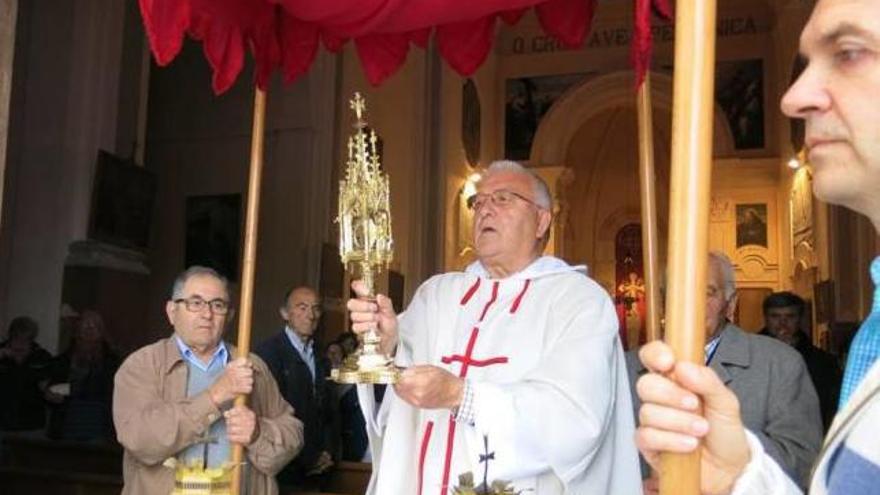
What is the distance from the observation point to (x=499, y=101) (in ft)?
62.1

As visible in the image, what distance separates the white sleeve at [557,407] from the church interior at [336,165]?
1713mm

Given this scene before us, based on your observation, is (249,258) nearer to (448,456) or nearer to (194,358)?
(194,358)

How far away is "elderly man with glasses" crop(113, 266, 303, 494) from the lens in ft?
11.1

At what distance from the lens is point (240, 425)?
3402 millimetres

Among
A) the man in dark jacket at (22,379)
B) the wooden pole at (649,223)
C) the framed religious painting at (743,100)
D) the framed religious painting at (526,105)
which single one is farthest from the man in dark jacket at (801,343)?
the framed religious painting at (526,105)

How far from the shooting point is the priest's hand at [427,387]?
8.40 ft

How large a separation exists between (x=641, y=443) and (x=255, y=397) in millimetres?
2738

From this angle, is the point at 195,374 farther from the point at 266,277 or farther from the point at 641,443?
the point at 266,277

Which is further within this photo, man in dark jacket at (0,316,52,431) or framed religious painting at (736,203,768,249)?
framed religious painting at (736,203,768,249)

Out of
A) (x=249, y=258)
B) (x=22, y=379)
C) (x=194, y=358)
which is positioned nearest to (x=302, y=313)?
(x=194, y=358)

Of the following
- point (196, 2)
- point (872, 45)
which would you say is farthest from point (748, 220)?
point (872, 45)

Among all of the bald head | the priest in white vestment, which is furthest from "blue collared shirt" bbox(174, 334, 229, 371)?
the bald head

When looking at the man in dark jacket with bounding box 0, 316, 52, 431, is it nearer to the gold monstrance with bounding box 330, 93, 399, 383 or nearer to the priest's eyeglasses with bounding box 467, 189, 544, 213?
the priest's eyeglasses with bounding box 467, 189, 544, 213

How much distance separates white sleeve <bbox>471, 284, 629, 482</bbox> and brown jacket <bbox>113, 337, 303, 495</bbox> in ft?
3.78
